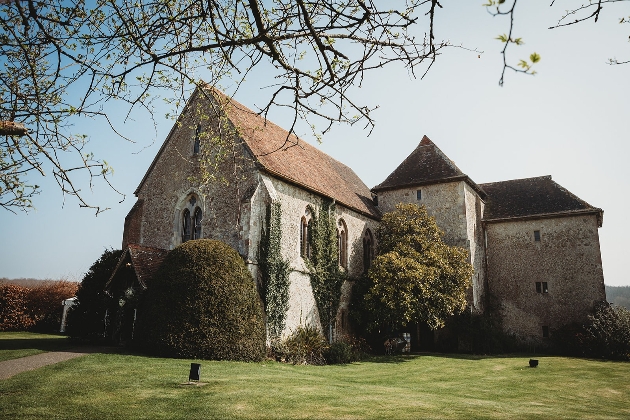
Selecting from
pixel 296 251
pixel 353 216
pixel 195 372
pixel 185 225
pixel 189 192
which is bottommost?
pixel 195 372

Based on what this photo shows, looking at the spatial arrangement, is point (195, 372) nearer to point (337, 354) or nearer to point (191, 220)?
point (337, 354)

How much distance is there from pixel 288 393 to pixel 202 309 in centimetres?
546

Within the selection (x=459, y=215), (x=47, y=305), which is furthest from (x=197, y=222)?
(x=459, y=215)

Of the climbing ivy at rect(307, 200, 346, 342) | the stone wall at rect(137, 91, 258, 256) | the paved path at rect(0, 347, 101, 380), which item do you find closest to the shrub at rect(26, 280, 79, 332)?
the stone wall at rect(137, 91, 258, 256)

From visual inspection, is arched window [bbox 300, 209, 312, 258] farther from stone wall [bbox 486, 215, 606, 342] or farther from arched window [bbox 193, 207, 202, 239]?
stone wall [bbox 486, 215, 606, 342]

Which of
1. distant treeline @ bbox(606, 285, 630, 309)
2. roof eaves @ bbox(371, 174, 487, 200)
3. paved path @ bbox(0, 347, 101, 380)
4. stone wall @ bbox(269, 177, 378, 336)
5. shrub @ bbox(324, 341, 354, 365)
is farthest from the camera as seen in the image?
distant treeline @ bbox(606, 285, 630, 309)

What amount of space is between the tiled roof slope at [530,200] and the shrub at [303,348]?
15.3 m

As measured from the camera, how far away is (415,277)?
1895 cm

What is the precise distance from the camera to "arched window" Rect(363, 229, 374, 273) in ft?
79.3

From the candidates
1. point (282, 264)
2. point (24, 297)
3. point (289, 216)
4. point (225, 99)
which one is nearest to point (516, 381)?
point (282, 264)

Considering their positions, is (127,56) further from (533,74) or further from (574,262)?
(574,262)

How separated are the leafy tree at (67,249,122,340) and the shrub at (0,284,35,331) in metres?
9.32

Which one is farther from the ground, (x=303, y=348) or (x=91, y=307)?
(x=91, y=307)

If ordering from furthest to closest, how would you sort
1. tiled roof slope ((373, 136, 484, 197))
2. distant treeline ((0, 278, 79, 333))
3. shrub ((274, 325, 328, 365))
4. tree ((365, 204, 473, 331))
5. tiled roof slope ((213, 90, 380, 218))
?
tiled roof slope ((373, 136, 484, 197)) → distant treeline ((0, 278, 79, 333)) → tree ((365, 204, 473, 331)) → tiled roof slope ((213, 90, 380, 218)) → shrub ((274, 325, 328, 365))
